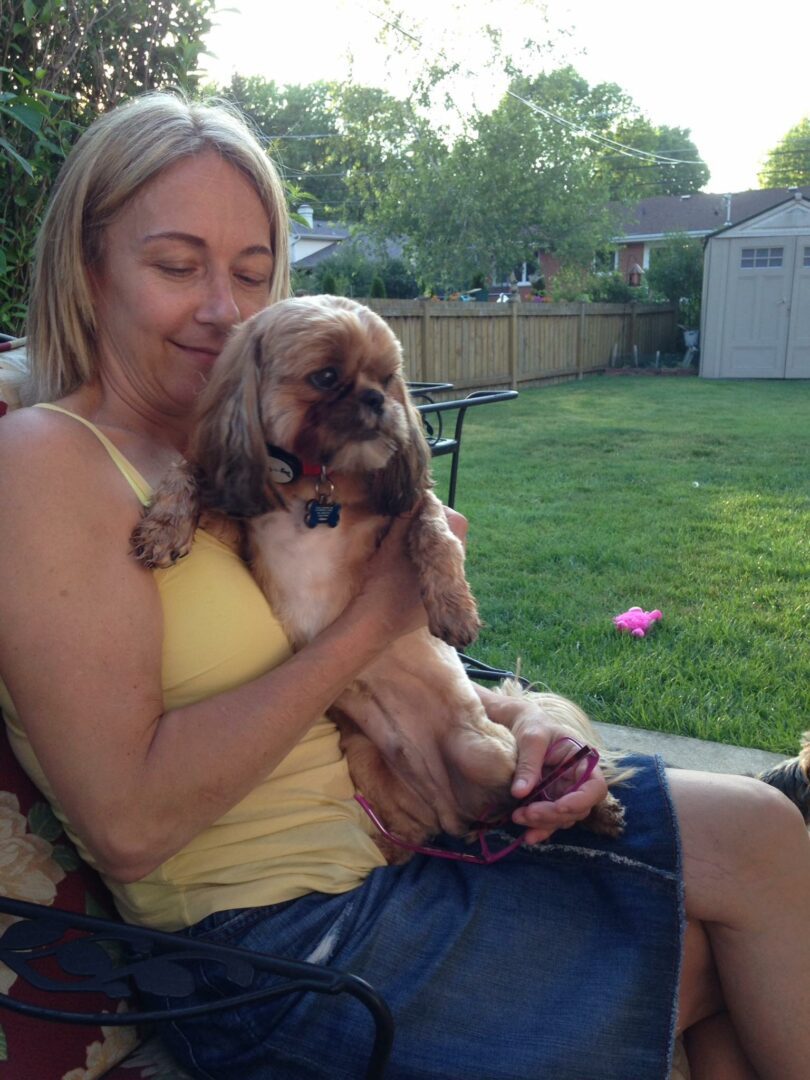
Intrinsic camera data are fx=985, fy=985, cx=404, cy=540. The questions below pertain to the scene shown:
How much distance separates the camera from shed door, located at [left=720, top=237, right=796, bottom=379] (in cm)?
2259

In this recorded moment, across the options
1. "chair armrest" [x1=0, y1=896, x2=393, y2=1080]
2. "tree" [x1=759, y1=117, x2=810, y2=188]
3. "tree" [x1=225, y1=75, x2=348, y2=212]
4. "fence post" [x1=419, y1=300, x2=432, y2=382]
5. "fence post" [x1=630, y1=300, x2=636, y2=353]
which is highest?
"tree" [x1=225, y1=75, x2=348, y2=212]

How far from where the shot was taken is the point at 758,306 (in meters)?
22.9

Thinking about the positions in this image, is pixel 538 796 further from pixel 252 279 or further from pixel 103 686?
pixel 252 279

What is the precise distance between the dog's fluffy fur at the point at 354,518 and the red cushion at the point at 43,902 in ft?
1.84

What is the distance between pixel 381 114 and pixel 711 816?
115 feet

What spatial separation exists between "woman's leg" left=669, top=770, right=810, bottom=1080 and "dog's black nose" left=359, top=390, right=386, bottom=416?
3.26 feet

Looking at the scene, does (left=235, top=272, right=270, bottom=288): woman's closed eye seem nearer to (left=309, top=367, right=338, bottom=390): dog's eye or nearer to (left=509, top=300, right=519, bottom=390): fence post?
(left=309, top=367, right=338, bottom=390): dog's eye

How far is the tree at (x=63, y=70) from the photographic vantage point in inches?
121

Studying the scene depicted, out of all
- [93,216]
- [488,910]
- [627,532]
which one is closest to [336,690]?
[488,910]

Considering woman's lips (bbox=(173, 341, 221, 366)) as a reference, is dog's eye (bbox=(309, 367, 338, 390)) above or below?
below

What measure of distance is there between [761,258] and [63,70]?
22520mm

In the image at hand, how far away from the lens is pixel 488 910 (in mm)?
1695

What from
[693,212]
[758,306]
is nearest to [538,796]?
[758,306]

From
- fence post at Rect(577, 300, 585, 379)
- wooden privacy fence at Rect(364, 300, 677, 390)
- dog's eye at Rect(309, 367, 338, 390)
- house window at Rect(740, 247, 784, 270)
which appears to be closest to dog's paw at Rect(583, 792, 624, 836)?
dog's eye at Rect(309, 367, 338, 390)
